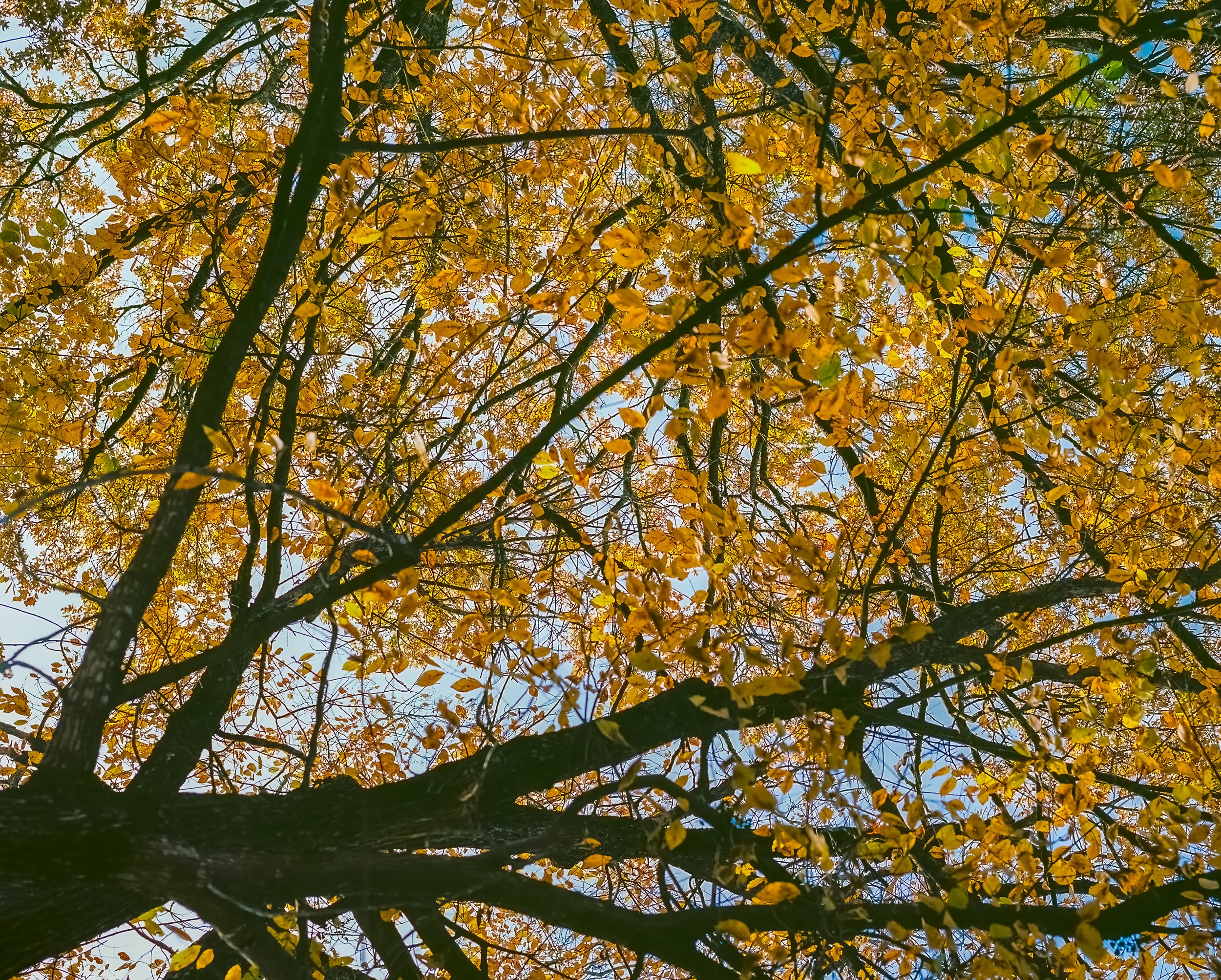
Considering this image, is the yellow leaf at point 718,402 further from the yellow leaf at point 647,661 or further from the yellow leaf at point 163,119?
the yellow leaf at point 163,119

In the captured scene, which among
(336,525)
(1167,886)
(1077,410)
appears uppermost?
(1077,410)

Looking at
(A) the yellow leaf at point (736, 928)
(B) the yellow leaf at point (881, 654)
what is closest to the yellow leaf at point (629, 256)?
(B) the yellow leaf at point (881, 654)

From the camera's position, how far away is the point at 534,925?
5949 mm

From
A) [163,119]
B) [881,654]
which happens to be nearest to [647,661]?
[881,654]

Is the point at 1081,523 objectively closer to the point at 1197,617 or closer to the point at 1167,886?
the point at 1197,617

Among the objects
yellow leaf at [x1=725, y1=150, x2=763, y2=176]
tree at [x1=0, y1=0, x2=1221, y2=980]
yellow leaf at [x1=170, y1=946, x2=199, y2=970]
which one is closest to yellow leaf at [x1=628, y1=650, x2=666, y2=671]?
tree at [x1=0, y1=0, x2=1221, y2=980]

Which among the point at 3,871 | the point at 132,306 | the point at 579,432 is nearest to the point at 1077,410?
the point at 579,432

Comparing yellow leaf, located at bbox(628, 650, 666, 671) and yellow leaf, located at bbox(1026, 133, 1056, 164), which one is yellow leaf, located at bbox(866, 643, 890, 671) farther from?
yellow leaf, located at bbox(1026, 133, 1056, 164)

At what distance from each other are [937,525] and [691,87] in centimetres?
248

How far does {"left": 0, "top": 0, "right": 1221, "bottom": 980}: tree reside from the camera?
104 inches

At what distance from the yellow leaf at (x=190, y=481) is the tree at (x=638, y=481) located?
0.15 meters

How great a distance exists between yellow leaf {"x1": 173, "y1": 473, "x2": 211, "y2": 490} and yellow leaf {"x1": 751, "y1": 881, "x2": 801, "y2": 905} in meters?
2.34

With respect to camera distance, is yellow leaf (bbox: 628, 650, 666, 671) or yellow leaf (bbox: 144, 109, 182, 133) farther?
yellow leaf (bbox: 144, 109, 182, 133)

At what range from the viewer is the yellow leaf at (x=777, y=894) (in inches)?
108
